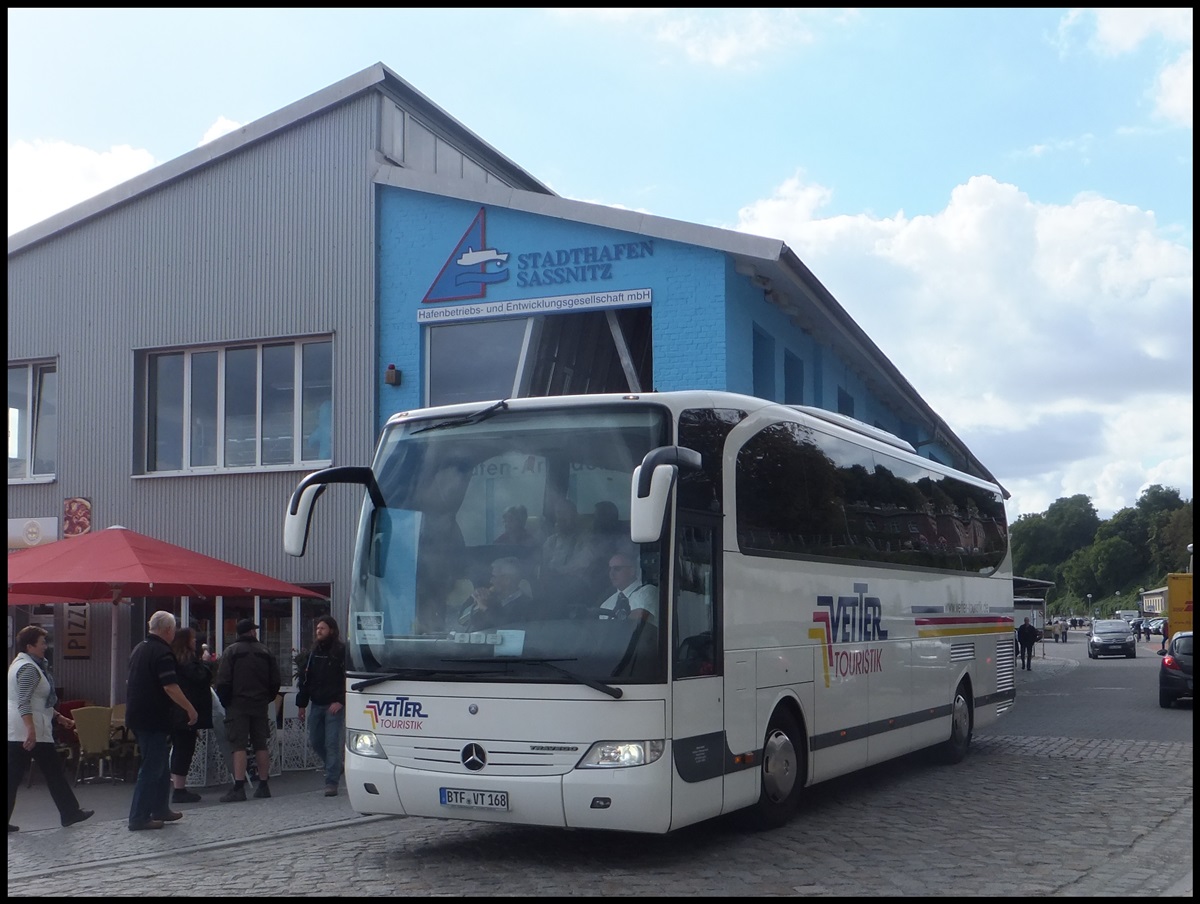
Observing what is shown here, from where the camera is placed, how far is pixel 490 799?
851cm

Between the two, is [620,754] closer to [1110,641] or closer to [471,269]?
[471,269]

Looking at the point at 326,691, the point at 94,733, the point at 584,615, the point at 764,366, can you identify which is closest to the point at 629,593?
the point at 584,615

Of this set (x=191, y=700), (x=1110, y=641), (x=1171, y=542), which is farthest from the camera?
(x=1171, y=542)

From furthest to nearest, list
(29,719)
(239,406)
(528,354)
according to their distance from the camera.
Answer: (239,406) → (528,354) → (29,719)

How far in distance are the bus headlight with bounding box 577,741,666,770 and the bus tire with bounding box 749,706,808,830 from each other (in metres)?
1.63

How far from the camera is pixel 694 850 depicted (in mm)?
9312

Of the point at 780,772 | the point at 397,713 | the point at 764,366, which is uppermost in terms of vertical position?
the point at 764,366

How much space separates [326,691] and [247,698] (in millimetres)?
742

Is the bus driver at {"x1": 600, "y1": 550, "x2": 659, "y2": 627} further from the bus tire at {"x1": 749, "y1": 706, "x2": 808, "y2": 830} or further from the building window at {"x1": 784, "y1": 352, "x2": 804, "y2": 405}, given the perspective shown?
the building window at {"x1": 784, "y1": 352, "x2": 804, "y2": 405}

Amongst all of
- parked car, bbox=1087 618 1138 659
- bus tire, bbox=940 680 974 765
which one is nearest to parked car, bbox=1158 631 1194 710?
bus tire, bbox=940 680 974 765

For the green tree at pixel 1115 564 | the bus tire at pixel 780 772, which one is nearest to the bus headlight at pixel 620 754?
the bus tire at pixel 780 772

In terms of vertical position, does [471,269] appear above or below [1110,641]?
above

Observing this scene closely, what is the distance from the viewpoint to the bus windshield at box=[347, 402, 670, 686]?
27.9ft

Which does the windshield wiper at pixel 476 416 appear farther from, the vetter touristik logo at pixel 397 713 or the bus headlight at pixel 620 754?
the bus headlight at pixel 620 754
